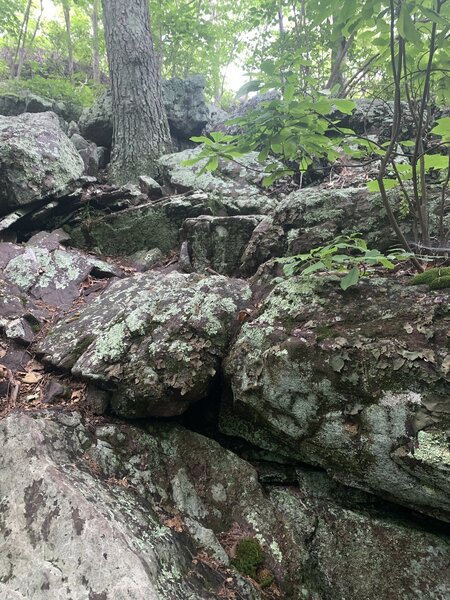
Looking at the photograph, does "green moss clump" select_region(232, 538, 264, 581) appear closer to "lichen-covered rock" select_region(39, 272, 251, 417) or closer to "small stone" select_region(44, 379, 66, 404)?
"lichen-covered rock" select_region(39, 272, 251, 417)

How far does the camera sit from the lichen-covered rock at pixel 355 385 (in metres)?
2.47

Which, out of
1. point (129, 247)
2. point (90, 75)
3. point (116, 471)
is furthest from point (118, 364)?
point (90, 75)

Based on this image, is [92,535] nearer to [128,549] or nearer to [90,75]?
[128,549]

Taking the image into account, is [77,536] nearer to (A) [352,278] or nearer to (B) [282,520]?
(B) [282,520]

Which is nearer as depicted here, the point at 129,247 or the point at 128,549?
the point at 128,549

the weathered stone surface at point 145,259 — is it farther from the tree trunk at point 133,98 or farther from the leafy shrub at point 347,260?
the leafy shrub at point 347,260

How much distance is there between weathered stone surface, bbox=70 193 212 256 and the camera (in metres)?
6.12

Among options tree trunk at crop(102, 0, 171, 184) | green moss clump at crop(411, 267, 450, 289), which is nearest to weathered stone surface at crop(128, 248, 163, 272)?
tree trunk at crop(102, 0, 171, 184)

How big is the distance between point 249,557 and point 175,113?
9.68 m

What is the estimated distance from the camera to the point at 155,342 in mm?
3582

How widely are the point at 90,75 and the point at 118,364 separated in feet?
60.3

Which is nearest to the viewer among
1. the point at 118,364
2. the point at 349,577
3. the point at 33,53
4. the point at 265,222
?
the point at 349,577

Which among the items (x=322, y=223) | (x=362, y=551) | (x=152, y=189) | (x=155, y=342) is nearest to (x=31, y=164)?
(x=152, y=189)

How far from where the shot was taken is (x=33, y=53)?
55.6 feet
